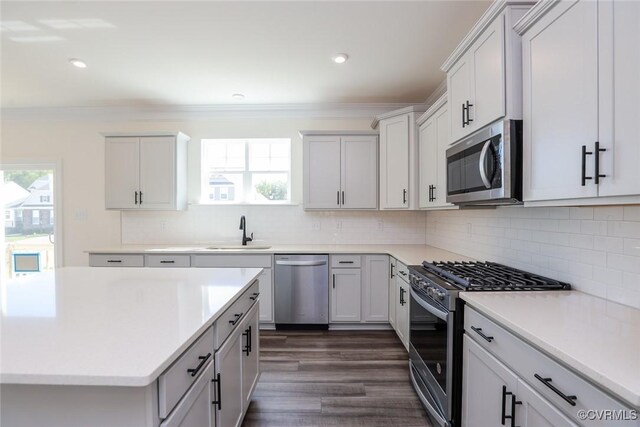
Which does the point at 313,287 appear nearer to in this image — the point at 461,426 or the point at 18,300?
the point at 461,426

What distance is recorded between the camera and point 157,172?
3.85 meters

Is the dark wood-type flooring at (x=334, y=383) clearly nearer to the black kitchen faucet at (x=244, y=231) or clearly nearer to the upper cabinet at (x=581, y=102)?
the black kitchen faucet at (x=244, y=231)

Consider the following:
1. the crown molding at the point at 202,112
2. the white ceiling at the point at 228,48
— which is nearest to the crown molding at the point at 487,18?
the white ceiling at the point at 228,48

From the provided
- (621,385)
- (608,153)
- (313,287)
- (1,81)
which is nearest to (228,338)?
(621,385)

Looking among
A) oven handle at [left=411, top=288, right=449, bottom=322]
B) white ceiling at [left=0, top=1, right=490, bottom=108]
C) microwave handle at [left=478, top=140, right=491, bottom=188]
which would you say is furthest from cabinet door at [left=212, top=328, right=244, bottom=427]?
white ceiling at [left=0, top=1, right=490, bottom=108]

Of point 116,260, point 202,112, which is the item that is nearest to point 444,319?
point 116,260

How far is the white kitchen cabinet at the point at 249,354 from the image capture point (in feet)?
6.12

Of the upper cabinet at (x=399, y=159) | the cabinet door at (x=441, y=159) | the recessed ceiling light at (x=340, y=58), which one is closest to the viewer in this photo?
the cabinet door at (x=441, y=159)

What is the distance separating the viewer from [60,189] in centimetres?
425

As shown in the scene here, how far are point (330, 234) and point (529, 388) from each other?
3095 mm

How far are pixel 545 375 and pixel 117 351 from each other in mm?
1396

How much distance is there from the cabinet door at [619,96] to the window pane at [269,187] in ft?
11.4

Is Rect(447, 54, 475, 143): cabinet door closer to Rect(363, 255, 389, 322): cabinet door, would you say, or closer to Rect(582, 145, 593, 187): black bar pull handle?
Rect(582, 145, 593, 187): black bar pull handle

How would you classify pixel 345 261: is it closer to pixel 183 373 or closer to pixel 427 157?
pixel 427 157
